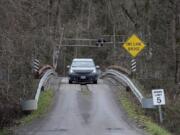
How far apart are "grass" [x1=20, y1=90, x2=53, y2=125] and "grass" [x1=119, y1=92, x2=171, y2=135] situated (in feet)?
12.2

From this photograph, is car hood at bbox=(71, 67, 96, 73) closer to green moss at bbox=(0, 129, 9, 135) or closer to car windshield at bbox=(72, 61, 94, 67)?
car windshield at bbox=(72, 61, 94, 67)

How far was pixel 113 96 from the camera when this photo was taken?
29.7 meters

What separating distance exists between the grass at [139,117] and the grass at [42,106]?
3.72 meters

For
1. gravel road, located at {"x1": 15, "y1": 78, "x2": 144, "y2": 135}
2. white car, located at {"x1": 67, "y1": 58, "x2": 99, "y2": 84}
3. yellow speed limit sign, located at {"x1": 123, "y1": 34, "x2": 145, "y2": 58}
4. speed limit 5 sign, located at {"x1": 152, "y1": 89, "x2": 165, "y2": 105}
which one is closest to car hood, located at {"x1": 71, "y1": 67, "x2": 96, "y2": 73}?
white car, located at {"x1": 67, "y1": 58, "x2": 99, "y2": 84}

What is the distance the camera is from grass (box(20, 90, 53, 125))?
22.6 m

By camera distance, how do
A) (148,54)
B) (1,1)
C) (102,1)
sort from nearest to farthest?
(1,1) < (148,54) < (102,1)

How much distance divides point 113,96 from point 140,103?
14.1 ft

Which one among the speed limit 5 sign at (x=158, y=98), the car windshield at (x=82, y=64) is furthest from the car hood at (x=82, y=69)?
the speed limit 5 sign at (x=158, y=98)

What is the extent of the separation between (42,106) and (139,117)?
17.1 feet

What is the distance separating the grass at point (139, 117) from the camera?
62.8 ft

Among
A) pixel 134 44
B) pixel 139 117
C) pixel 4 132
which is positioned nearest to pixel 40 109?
pixel 139 117

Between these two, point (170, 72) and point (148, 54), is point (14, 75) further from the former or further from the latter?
point (148, 54)

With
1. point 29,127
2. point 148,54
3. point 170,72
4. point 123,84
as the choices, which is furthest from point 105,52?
point 29,127

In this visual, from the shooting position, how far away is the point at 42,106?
83.8 ft
